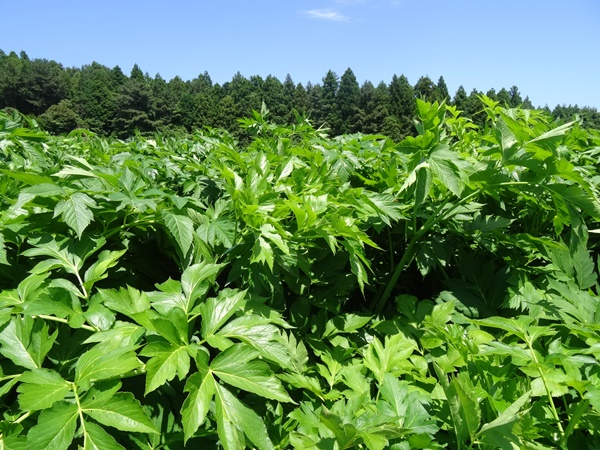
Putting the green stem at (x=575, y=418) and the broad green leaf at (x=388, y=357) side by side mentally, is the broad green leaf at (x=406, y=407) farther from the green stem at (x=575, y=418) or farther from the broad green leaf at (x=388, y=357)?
the green stem at (x=575, y=418)

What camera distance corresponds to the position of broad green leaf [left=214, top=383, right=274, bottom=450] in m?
1.07

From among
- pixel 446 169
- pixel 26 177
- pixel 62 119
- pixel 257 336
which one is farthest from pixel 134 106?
pixel 257 336

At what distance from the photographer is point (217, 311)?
1.29m

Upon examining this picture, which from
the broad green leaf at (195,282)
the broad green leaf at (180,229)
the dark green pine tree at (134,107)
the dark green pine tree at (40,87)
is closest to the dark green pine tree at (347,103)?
the dark green pine tree at (134,107)

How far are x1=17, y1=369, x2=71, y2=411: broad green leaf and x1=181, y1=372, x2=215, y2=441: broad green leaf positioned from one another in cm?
31

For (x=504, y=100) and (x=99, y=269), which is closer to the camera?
(x=99, y=269)

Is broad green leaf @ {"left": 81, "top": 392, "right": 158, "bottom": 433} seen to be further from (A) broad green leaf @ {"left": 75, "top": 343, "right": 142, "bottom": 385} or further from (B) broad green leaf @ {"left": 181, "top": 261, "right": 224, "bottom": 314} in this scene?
(B) broad green leaf @ {"left": 181, "top": 261, "right": 224, "bottom": 314}

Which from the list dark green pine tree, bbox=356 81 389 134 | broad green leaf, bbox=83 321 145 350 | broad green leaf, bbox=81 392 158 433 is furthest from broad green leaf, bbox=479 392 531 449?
dark green pine tree, bbox=356 81 389 134

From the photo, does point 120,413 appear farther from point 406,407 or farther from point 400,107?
point 400,107

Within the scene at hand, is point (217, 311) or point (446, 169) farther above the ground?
point (446, 169)

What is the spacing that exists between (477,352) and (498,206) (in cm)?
108

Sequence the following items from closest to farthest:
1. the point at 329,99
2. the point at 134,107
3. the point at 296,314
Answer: the point at 296,314 → the point at 134,107 → the point at 329,99

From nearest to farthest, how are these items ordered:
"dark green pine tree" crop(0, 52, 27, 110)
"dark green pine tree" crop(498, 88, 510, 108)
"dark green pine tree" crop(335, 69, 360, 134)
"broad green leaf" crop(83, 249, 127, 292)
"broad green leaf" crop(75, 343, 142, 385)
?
"broad green leaf" crop(75, 343, 142, 385), "broad green leaf" crop(83, 249, 127, 292), "dark green pine tree" crop(498, 88, 510, 108), "dark green pine tree" crop(335, 69, 360, 134), "dark green pine tree" crop(0, 52, 27, 110)

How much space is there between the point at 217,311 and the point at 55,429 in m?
0.47
